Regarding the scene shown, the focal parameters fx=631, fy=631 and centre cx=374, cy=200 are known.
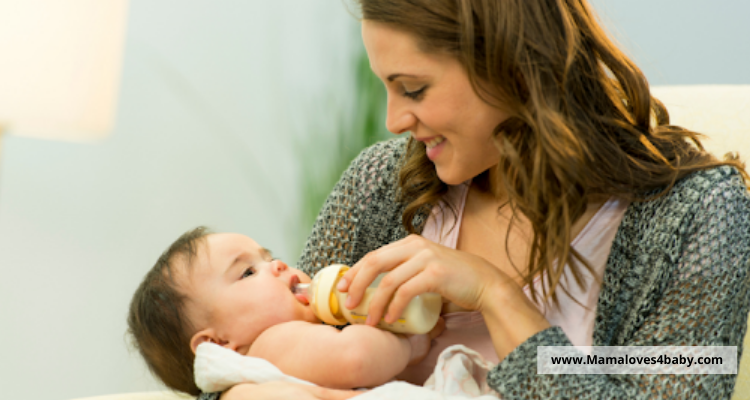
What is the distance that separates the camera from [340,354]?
3.25 ft

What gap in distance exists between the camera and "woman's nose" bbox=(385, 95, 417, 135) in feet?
3.54

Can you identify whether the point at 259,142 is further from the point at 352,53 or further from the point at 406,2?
the point at 406,2

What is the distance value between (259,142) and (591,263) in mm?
1788

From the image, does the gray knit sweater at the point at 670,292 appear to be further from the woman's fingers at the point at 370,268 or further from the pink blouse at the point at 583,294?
the woman's fingers at the point at 370,268

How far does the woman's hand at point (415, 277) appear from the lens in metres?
0.99

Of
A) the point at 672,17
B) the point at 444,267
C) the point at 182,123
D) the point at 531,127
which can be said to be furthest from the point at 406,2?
the point at 182,123

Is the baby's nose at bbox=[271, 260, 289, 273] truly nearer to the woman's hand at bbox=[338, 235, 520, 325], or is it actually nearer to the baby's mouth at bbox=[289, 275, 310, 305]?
the baby's mouth at bbox=[289, 275, 310, 305]

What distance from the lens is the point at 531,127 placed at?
1.02m

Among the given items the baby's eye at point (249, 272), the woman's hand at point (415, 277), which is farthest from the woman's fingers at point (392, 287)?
the baby's eye at point (249, 272)

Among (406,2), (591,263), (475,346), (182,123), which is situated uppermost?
(406,2)

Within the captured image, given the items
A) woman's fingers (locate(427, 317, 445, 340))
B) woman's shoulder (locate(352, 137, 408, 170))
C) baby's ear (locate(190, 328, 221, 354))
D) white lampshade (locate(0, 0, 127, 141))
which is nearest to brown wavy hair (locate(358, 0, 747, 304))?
woman's fingers (locate(427, 317, 445, 340))

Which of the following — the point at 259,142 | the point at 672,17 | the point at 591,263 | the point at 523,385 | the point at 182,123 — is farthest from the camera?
the point at 259,142

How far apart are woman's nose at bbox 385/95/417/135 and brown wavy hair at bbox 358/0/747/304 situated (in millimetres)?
114

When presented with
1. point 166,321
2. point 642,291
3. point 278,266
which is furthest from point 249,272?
point 642,291
